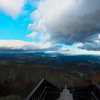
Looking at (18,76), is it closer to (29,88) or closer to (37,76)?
(37,76)

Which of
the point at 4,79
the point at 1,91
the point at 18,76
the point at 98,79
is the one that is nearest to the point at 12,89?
the point at 1,91

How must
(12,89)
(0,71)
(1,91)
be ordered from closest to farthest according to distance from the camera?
(1,91), (12,89), (0,71)

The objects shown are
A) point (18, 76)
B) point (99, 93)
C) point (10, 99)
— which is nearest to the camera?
point (99, 93)

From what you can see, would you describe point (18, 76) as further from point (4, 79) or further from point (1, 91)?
point (1, 91)

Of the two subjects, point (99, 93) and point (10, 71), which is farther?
point (10, 71)

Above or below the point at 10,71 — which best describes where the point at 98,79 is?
below

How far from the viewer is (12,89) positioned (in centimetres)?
1814

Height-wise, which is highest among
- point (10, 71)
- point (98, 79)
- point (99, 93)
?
point (99, 93)

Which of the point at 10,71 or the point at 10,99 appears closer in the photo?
the point at 10,99

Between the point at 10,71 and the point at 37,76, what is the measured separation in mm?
9315

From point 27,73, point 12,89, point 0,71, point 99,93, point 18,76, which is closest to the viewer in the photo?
point 99,93

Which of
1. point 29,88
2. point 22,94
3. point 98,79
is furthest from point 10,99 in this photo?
point 98,79

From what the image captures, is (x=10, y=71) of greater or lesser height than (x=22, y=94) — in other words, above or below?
above

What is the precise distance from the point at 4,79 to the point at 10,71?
5.29m
